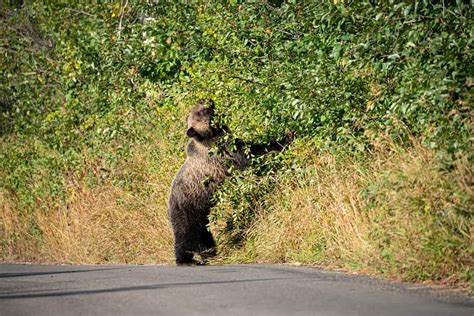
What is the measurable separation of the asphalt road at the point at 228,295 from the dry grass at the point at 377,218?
344mm

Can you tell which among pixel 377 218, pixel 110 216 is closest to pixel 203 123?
pixel 110 216

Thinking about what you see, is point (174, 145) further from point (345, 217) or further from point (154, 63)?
point (345, 217)

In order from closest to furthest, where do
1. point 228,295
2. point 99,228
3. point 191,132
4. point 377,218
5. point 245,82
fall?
1. point 228,295
2. point 377,218
3. point 245,82
4. point 191,132
5. point 99,228

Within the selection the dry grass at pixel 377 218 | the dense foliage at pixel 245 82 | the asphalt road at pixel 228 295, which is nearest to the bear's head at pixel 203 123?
the dense foliage at pixel 245 82

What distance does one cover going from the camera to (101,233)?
17.4m

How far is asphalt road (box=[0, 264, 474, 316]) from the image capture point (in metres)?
7.38

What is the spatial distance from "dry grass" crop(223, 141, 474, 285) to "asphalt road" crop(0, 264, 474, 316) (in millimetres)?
344

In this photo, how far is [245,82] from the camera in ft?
43.1

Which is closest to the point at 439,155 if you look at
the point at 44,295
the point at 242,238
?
the point at 44,295

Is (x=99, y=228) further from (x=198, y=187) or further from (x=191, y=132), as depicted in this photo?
(x=191, y=132)

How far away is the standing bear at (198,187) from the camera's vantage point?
13805 millimetres

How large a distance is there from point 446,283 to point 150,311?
100 inches

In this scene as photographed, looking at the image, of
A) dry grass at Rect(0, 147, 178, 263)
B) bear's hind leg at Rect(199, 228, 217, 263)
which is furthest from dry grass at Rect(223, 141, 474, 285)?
dry grass at Rect(0, 147, 178, 263)

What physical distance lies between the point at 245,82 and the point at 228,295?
5.29m
